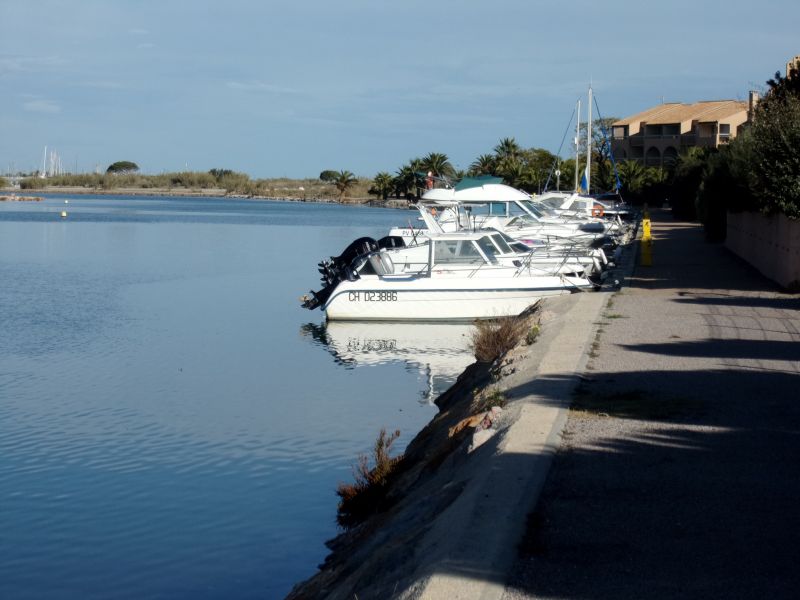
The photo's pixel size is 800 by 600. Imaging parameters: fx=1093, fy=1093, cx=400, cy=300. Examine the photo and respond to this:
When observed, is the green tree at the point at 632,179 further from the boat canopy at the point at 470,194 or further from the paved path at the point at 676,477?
the paved path at the point at 676,477

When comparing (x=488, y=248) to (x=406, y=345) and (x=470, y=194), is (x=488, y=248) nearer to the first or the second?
(x=406, y=345)

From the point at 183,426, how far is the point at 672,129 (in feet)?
300

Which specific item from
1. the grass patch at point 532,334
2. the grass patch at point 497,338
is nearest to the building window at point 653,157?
the grass patch at point 497,338

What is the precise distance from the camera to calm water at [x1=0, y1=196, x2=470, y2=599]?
11711mm

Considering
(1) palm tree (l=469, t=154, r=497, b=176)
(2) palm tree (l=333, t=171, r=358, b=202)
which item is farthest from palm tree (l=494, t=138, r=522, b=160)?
(2) palm tree (l=333, t=171, r=358, b=202)

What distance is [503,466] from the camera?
8.71 meters

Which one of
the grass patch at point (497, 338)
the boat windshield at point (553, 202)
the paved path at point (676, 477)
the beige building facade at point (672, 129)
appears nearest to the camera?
the paved path at point (676, 477)

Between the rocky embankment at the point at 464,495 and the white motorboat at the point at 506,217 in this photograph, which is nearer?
the rocky embankment at the point at 464,495

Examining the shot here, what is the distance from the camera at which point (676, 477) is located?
8484 millimetres

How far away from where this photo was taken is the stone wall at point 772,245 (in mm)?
23156

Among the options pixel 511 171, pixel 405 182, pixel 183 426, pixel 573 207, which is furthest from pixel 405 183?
pixel 183 426

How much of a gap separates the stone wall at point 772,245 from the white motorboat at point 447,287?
4393 mm

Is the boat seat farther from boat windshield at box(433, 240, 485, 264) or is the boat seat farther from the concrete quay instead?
the concrete quay

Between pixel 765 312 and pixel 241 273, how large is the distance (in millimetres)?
30412
